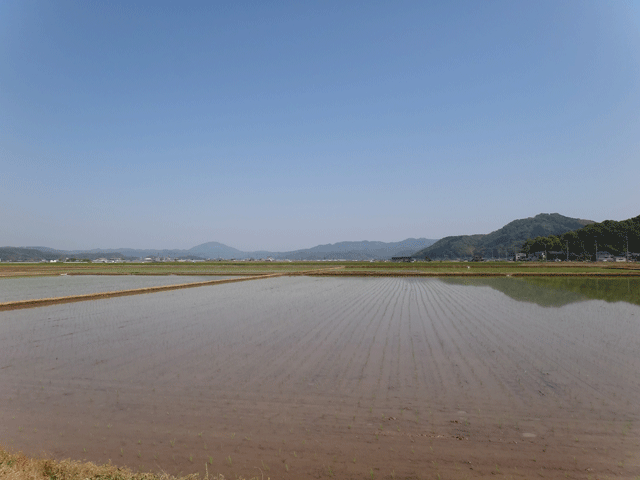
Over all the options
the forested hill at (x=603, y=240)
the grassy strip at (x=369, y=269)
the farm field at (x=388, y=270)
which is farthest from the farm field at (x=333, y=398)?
the forested hill at (x=603, y=240)

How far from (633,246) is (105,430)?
491ft

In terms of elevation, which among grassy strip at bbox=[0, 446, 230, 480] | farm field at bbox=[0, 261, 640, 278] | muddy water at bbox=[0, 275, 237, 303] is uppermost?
farm field at bbox=[0, 261, 640, 278]

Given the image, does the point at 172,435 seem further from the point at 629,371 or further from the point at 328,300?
the point at 328,300

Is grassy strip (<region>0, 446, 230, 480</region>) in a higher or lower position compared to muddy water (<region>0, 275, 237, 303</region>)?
lower

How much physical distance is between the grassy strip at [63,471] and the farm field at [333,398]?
1.13ft

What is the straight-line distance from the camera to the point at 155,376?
7.86 metres

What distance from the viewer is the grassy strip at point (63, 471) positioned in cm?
402

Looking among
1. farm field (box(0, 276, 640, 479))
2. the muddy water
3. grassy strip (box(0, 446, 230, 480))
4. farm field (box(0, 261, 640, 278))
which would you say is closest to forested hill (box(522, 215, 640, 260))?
farm field (box(0, 261, 640, 278))

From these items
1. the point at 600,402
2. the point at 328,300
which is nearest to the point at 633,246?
the point at 328,300

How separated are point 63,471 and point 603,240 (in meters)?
152

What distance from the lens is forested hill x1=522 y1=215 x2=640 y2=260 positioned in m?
117

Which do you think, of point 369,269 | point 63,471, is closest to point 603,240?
point 369,269

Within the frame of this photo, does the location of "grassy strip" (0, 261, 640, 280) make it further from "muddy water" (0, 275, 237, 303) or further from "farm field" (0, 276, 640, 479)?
"farm field" (0, 276, 640, 479)

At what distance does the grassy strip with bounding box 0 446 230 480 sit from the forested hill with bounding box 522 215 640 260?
459 ft
